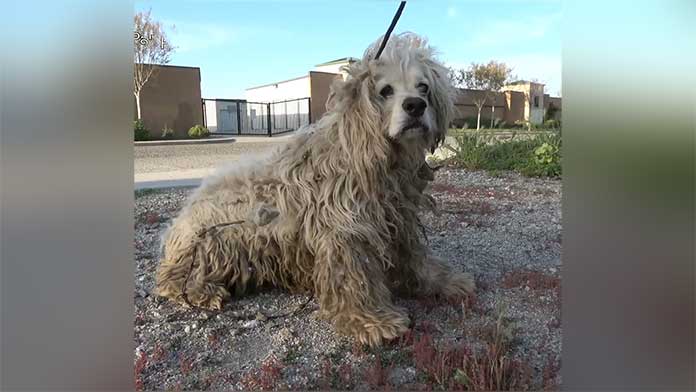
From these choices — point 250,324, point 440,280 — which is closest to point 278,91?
point 250,324

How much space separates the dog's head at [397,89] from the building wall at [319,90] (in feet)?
0.11

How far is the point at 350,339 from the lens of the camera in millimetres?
1826

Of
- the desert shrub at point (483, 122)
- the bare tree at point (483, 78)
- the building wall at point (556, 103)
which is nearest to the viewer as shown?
the building wall at point (556, 103)

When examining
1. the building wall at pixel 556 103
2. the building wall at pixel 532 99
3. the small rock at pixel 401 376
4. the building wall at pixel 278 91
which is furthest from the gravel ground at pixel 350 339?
the building wall at pixel 278 91

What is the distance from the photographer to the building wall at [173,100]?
4.33 feet

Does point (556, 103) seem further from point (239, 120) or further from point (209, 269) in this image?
point (209, 269)

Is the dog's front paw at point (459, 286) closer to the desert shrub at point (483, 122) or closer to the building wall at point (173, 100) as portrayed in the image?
the desert shrub at point (483, 122)
